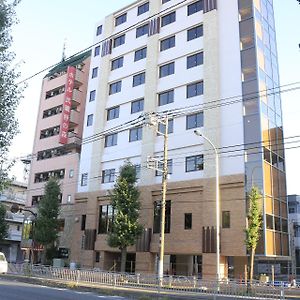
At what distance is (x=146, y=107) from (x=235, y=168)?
11.8 m

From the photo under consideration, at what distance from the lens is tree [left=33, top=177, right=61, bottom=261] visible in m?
40.5

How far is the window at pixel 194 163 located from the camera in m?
35.8

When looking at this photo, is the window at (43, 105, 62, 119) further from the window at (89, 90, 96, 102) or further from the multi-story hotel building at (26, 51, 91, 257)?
the window at (89, 90, 96, 102)

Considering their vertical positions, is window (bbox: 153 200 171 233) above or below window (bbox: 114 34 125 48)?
below

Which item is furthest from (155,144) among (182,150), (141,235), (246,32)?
(246,32)

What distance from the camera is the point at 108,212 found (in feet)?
136

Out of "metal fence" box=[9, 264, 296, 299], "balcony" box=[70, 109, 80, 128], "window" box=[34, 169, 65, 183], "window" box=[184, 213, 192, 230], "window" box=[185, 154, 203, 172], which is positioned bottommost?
"metal fence" box=[9, 264, 296, 299]

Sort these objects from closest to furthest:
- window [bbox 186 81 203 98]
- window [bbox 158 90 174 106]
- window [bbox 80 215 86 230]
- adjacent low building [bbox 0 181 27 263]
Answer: window [bbox 186 81 203 98] → window [bbox 158 90 174 106] → window [bbox 80 215 86 230] → adjacent low building [bbox 0 181 27 263]

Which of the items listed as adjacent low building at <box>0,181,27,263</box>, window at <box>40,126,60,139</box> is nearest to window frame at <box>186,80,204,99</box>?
window at <box>40,126,60,139</box>

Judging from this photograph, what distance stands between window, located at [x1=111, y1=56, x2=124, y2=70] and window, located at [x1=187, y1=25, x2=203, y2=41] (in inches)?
354

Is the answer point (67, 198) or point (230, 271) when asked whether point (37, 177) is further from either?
point (230, 271)

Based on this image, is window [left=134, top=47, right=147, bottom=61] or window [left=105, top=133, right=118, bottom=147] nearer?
window [left=105, top=133, right=118, bottom=147]

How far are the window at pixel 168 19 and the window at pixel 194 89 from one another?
26.3 feet

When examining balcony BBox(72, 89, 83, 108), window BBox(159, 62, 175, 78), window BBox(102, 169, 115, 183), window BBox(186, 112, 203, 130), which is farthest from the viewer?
balcony BBox(72, 89, 83, 108)
